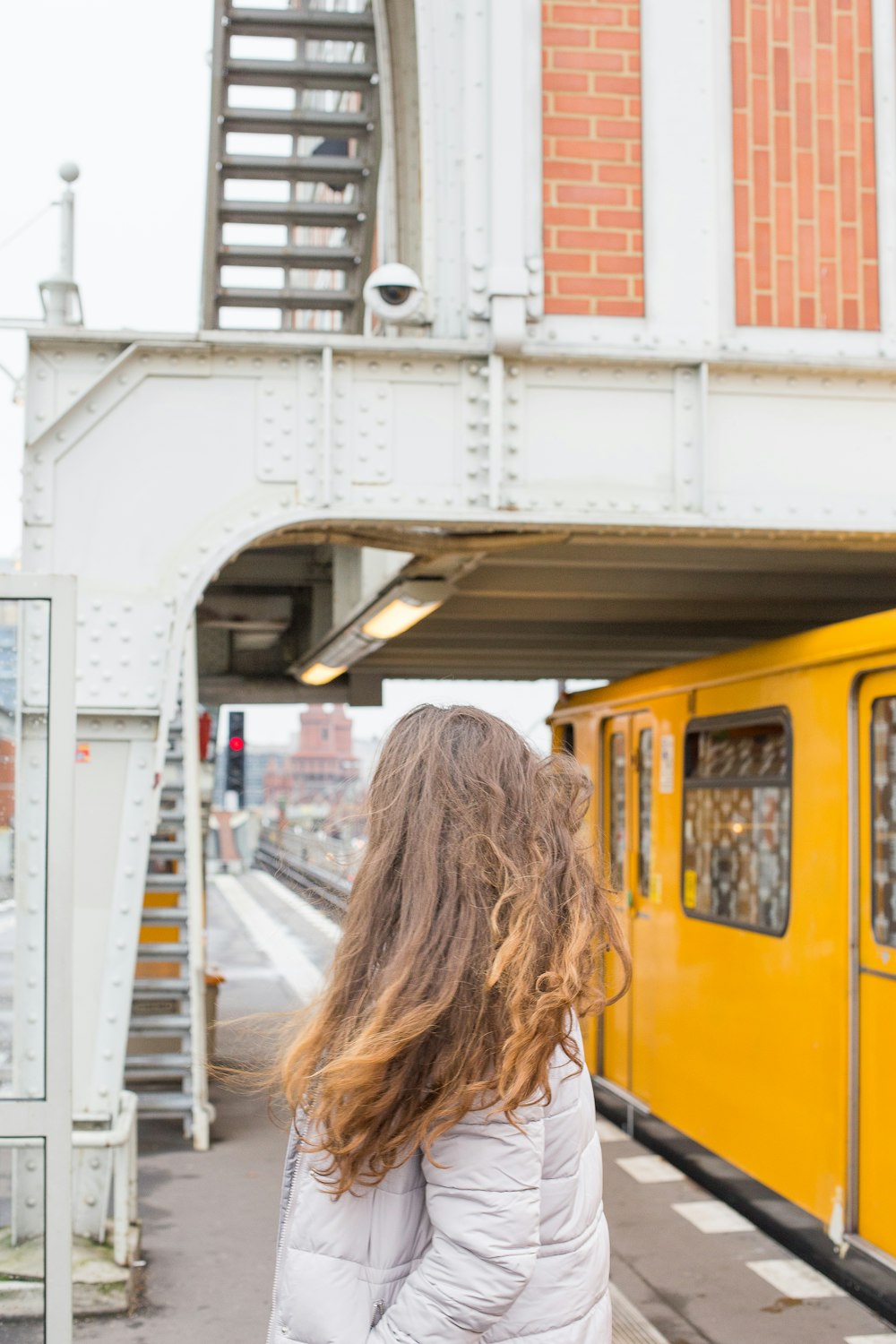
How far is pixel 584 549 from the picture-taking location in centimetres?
716

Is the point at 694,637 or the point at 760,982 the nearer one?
the point at 760,982

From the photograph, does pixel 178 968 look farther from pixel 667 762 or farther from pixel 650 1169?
pixel 667 762

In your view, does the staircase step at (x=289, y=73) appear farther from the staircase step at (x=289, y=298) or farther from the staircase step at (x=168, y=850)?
the staircase step at (x=168, y=850)

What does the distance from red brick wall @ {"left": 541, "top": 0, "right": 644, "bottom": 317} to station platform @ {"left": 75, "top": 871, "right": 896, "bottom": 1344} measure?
345 cm

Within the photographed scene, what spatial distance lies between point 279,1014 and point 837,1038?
355 centimetres

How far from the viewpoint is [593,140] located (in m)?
5.77

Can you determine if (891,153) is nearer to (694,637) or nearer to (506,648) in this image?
(694,637)

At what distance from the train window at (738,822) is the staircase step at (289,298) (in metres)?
3.76

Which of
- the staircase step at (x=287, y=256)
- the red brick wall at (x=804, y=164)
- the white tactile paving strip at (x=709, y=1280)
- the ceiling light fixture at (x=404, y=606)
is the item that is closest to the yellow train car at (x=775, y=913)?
the white tactile paving strip at (x=709, y=1280)

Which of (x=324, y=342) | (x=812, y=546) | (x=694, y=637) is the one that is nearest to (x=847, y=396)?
(x=812, y=546)

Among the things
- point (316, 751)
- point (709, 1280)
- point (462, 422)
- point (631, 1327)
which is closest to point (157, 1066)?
point (709, 1280)

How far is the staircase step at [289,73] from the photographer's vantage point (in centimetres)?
757

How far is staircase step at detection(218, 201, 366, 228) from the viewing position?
25.9 feet

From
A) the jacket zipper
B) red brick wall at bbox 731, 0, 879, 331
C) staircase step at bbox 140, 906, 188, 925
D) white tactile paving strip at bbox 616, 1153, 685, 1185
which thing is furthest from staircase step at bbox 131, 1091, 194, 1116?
the jacket zipper
